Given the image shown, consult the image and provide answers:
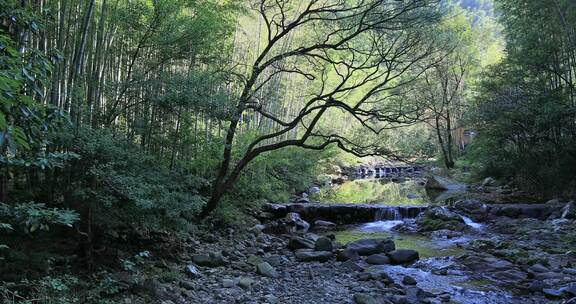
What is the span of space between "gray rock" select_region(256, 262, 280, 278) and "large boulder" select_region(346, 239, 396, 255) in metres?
1.86

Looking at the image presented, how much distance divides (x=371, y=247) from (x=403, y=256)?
24.4 inches

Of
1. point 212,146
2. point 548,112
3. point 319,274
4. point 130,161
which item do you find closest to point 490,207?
point 548,112

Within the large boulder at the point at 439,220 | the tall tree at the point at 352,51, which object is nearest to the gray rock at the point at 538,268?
the tall tree at the point at 352,51

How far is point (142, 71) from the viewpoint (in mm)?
Answer: 6031

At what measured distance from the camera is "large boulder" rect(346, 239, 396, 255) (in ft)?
23.1

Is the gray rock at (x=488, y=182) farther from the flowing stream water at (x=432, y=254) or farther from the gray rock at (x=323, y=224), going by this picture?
the gray rock at (x=323, y=224)

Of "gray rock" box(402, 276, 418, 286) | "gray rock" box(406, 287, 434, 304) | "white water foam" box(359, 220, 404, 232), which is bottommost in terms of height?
"gray rock" box(406, 287, 434, 304)

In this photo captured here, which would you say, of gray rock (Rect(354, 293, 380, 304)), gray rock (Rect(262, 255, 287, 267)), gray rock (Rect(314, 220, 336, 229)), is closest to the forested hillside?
gray rock (Rect(262, 255, 287, 267))

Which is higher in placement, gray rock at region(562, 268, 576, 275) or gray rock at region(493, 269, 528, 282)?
gray rock at region(562, 268, 576, 275)

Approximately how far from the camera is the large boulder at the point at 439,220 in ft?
30.2

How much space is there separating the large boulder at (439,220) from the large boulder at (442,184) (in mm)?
5898

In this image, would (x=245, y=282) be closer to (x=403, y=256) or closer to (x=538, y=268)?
(x=403, y=256)

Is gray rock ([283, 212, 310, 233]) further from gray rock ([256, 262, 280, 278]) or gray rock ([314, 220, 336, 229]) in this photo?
gray rock ([256, 262, 280, 278])

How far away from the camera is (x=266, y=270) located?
18.2 feet
